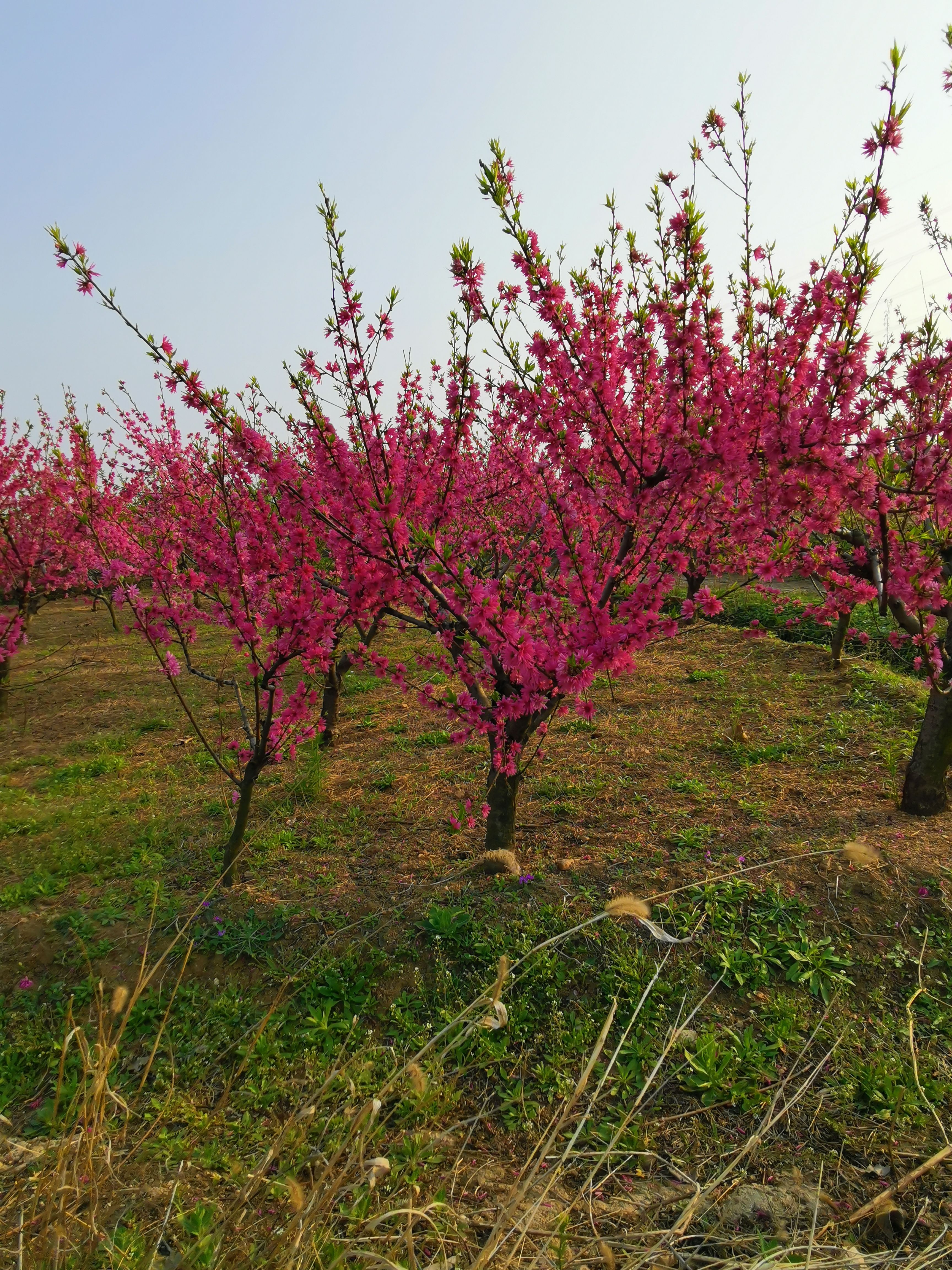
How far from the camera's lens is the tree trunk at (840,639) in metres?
7.55

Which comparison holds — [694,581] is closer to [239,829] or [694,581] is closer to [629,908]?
[239,829]

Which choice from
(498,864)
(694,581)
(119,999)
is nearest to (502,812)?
(498,864)

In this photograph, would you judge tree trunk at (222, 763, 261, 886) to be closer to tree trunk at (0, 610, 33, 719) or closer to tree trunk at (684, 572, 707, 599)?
tree trunk at (684, 572, 707, 599)

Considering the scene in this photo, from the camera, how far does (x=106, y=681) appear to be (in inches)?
402

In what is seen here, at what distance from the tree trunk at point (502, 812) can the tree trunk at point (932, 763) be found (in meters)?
2.73

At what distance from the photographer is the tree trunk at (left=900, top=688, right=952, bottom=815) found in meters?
4.38

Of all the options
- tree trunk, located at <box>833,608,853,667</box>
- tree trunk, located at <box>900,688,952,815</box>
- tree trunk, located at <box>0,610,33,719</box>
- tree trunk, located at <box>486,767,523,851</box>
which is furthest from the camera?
tree trunk, located at <box>0,610,33,719</box>

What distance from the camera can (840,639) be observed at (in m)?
7.61

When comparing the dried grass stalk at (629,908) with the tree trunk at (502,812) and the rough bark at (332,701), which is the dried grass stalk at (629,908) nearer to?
the tree trunk at (502,812)

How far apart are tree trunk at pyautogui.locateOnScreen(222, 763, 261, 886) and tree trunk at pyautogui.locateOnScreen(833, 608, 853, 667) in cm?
648

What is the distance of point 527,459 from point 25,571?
7.45 metres

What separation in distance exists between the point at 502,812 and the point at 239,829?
1796 millimetres

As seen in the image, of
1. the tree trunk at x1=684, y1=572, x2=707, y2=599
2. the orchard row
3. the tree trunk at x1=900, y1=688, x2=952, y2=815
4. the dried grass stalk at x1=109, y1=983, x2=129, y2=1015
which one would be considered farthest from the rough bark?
the dried grass stalk at x1=109, y1=983, x2=129, y2=1015

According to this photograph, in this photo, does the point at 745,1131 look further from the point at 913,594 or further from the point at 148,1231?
the point at 913,594
